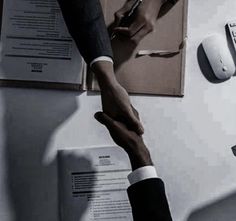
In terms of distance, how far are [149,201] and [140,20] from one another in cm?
40

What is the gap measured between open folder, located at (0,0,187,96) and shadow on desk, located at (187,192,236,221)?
247 millimetres

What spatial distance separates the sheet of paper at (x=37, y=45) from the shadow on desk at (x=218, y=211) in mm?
376

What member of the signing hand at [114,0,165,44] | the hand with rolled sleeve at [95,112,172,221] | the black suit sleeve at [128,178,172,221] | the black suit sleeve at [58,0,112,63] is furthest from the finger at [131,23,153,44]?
the black suit sleeve at [128,178,172,221]

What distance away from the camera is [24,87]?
110 cm

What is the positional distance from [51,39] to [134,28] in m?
0.18

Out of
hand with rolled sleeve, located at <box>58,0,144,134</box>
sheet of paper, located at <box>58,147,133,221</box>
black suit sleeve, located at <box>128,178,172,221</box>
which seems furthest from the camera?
sheet of paper, located at <box>58,147,133,221</box>

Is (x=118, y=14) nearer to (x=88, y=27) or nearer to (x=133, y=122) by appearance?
(x=88, y=27)

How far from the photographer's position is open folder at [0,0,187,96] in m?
1.10

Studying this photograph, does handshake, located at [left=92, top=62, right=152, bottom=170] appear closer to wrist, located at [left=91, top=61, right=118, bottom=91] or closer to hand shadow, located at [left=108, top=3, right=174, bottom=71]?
wrist, located at [left=91, top=61, right=118, bottom=91]

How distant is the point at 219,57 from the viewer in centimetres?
111

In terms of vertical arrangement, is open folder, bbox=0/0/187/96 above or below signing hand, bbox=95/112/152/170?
above

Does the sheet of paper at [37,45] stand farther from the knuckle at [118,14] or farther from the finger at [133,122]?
the finger at [133,122]

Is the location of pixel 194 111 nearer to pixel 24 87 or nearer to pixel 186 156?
pixel 186 156

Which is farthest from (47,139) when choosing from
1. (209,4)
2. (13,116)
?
(209,4)
